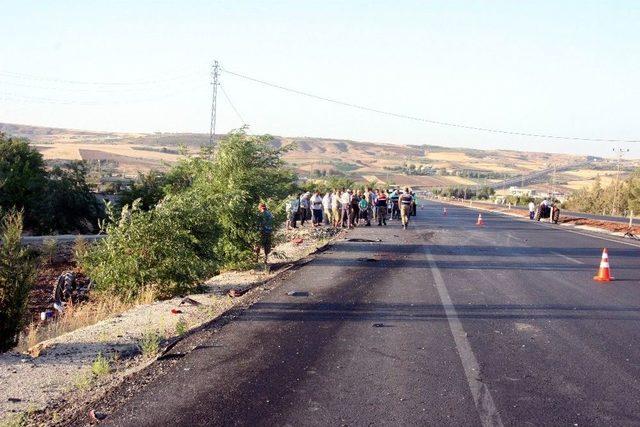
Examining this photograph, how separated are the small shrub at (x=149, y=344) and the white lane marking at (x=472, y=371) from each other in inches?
139

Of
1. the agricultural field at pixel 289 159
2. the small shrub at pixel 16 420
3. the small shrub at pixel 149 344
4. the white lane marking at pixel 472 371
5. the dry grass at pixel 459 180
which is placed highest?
the white lane marking at pixel 472 371

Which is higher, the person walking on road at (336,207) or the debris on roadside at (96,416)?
the debris on roadside at (96,416)

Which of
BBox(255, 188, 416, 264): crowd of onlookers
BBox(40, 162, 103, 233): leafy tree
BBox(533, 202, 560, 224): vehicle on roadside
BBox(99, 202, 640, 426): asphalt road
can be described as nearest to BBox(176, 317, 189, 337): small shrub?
BBox(99, 202, 640, 426): asphalt road

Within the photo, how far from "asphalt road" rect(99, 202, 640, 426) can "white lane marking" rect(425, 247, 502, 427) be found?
2 cm

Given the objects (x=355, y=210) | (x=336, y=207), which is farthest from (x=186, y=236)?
(x=355, y=210)

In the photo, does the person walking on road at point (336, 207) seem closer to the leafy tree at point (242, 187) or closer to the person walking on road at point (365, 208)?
the person walking on road at point (365, 208)

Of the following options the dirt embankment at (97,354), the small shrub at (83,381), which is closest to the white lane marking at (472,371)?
the dirt embankment at (97,354)

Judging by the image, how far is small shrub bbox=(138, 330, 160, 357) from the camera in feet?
26.1

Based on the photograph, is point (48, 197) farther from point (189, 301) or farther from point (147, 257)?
point (189, 301)

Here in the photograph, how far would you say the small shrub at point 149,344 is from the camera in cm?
796

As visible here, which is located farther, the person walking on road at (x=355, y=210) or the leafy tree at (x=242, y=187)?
the person walking on road at (x=355, y=210)

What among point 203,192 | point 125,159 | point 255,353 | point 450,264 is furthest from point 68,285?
point 125,159

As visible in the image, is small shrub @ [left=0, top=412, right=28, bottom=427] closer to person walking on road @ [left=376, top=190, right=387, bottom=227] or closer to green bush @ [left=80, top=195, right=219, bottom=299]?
green bush @ [left=80, top=195, right=219, bottom=299]

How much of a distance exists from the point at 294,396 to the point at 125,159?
11636cm
